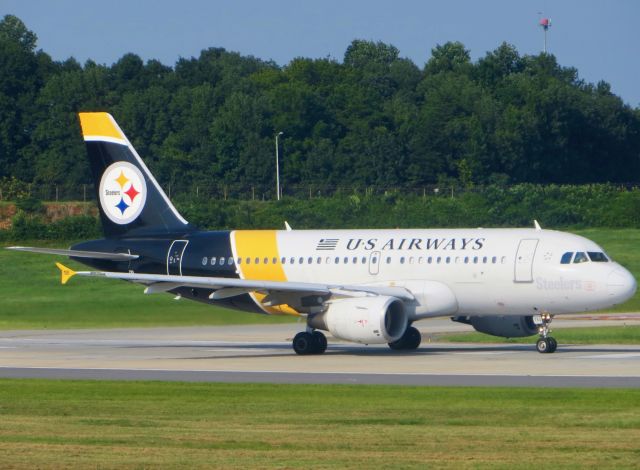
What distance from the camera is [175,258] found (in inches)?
1684

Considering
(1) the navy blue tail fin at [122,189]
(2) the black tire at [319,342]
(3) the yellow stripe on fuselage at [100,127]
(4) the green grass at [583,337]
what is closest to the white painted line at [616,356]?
(4) the green grass at [583,337]

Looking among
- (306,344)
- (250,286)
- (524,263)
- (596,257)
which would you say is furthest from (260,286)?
(596,257)

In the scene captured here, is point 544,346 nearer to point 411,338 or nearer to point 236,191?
point 411,338

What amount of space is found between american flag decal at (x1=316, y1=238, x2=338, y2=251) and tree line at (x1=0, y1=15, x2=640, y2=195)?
69.7 m

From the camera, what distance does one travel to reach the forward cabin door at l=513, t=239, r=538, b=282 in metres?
37.4

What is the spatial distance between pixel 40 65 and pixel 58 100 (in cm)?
902

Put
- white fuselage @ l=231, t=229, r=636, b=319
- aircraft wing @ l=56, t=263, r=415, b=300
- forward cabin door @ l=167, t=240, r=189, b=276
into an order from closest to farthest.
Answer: white fuselage @ l=231, t=229, r=636, b=319 → aircraft wing @ l=56, t=263, r=415, b=300 → forward cabin door @ l=167, t=240, r=189, b=276

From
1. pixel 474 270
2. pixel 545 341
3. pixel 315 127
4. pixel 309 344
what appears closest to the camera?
pixel 545 341

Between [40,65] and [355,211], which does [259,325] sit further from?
[40,65]

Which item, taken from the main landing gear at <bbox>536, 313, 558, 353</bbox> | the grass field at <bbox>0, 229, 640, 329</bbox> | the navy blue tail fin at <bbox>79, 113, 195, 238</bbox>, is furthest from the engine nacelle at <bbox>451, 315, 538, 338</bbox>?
the grass field at <bbox>0, 229, 640, 329</bbox>

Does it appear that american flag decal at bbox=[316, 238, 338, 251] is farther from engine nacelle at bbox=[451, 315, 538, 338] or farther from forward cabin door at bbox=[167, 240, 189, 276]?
forward cabin door at bbox=[167, 240, 189, 276]

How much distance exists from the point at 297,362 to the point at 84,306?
26406 mm

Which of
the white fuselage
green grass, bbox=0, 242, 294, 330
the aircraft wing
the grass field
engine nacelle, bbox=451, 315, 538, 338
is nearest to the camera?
the white fuselage

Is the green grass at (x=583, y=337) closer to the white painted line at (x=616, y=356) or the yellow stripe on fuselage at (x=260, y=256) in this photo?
the white painted line at (x=616, y=356)
